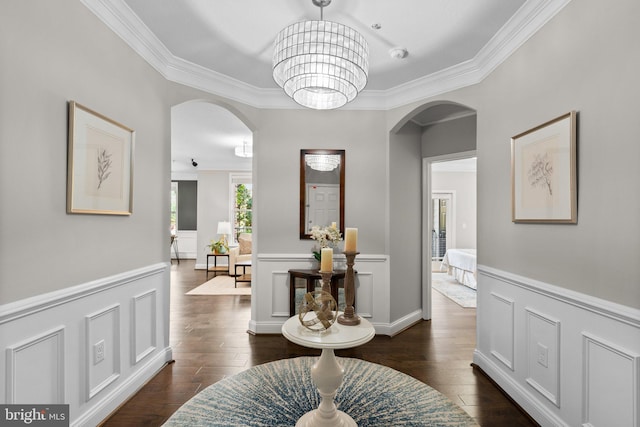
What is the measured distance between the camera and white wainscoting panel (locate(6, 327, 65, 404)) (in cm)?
145

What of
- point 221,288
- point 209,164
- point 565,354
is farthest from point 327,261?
point 209,164

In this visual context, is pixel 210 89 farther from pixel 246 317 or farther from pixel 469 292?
pixel 469 292

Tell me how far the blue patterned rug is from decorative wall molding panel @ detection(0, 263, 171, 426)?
52 cm

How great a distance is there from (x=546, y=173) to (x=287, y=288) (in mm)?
2593

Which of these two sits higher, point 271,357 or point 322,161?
point 322,161

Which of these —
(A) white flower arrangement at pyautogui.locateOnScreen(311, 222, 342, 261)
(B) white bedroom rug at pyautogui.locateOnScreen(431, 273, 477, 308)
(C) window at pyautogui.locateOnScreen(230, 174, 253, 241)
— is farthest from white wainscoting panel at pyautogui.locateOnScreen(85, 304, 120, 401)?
(C) window at pyautogui.locateOnScreen(230, 174, 253, 241)

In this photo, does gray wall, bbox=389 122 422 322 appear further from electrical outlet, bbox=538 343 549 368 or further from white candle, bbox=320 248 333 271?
white candle, bbox=320 248 333 271

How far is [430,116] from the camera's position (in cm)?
374

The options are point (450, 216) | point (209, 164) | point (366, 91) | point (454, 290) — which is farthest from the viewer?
point (450, 216)

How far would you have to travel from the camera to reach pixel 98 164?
1946 millimetres

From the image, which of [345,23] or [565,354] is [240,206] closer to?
[345,23]

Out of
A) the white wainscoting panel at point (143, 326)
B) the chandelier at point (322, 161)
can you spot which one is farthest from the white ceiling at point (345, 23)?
the white wainscoting panel at point (143, 326)

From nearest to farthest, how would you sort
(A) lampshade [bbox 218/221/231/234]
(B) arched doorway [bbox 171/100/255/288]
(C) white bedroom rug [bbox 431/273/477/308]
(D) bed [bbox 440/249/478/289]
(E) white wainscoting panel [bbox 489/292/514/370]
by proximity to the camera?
(E) white wainscoting panel [bbox 489/292/514/370], (B) arched doorway [bbox 171/100/255/288], (C) white bedroom rug [bbox 431/273/477/308], (D) bed [bbox 440/249/478/289], (A) lampshade [bbox 218/221/231/234]

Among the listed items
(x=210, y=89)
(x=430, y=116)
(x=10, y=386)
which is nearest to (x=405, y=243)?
(x=430, y=116)
